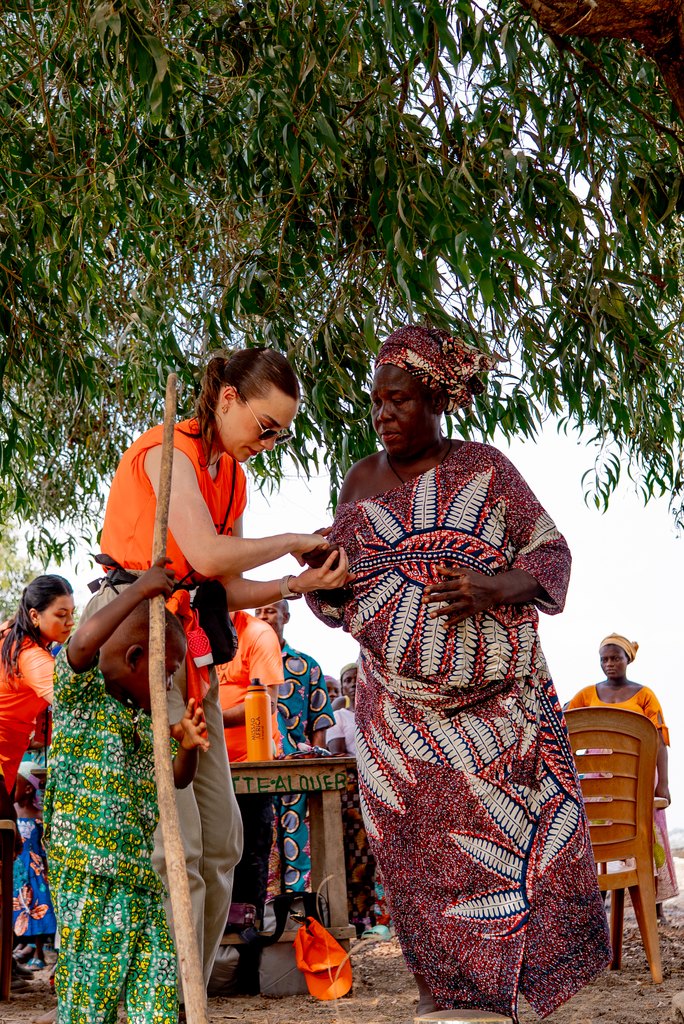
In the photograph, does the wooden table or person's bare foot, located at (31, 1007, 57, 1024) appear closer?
person's bare foot, located at (31, 1007, 57, 1024)

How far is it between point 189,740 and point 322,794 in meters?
2.77

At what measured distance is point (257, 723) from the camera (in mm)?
4734

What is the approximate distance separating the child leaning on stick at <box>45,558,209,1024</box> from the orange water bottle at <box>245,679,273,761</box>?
2.16m

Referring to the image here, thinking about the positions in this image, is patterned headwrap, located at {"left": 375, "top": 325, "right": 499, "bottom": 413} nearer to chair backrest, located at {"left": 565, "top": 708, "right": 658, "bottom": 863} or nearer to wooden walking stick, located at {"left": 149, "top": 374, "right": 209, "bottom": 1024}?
wooden walking stick, located at {"left": 149, "top": 374, "right": 209, "bottom": 1024}

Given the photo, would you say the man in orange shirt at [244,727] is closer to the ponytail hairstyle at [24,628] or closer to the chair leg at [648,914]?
the ponytail hairstyle at [24,628]

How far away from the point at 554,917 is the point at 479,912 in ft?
0.69

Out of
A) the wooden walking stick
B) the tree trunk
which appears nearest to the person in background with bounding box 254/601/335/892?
the tree trunk

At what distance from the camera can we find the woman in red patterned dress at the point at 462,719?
2781mm

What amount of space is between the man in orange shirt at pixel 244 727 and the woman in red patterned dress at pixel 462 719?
2226 millimetres

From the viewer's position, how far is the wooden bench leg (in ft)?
15.2

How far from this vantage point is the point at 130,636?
2344 mm

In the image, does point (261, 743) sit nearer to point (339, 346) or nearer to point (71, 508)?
point (339, 346)

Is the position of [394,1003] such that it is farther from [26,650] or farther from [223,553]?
[223,553]

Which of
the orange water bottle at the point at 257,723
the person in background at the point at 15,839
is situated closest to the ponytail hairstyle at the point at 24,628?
the person in background at the point at 15,839
